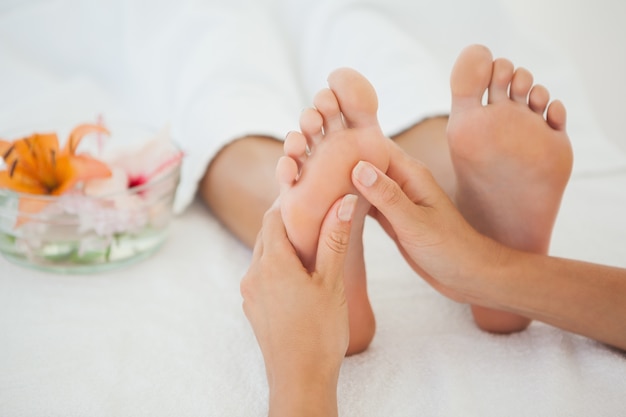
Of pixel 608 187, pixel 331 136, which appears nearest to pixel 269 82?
pixel 331 136

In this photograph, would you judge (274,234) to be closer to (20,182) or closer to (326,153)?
(326,153)

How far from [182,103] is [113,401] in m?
0.59

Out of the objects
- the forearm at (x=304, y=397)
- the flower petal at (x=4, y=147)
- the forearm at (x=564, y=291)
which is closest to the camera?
the forearm at (x=304, y=397)

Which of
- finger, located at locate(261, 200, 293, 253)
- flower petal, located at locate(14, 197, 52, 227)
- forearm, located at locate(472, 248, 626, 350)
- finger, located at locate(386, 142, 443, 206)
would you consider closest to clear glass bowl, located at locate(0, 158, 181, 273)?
flower petal, located at locate(14, 197, 52, 227)

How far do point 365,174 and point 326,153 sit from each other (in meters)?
0.05

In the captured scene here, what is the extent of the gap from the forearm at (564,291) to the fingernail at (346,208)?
195 mm

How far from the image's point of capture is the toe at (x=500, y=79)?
2.54ft

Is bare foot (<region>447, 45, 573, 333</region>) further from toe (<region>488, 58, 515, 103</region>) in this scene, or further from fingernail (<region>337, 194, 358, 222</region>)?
fingernail (<region>337, 194, 358, 222</region>)

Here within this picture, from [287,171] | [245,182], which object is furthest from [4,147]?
[287,171]

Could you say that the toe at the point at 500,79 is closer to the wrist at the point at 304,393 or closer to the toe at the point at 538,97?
the toe at the point at 538,97

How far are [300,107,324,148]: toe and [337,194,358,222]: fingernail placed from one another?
0.08m

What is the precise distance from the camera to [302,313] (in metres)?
0.67

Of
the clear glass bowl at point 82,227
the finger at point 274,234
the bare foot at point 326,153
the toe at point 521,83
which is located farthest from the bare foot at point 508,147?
the clear glass bowl at point 82,227

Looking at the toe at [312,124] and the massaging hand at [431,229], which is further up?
the toe at [312,124]
